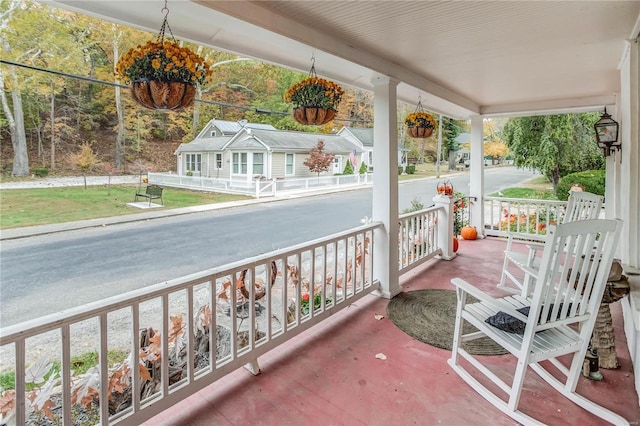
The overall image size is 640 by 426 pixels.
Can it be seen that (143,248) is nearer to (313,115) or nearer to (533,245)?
(313,115)

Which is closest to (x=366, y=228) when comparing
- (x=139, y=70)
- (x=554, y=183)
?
(x=139, y=70)

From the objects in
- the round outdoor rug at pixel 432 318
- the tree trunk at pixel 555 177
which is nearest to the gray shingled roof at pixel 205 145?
the round outdoor rug at pixel 432 318

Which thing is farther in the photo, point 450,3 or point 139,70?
point 450,3

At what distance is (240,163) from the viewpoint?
10.7 ft

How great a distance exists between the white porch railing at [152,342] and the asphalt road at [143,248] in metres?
0.30

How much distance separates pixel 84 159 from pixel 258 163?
59.3 inches

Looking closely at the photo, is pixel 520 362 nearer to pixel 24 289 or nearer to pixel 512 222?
pixel 24 289

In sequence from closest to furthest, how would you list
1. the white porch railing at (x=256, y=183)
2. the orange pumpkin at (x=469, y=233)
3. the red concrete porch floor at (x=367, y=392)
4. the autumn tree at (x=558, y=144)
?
the red concrete porch floor at (x=367, y=392), the white porch railing at (x=256, y=183), the orange pumpkin at (x=469, y=233), the autumn tree at (x=558, y=144)

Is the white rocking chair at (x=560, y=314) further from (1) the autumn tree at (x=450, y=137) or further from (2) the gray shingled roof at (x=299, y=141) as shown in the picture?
(1) the autumn tree at (x=450, y=137)

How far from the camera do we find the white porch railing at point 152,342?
1399 millimetres

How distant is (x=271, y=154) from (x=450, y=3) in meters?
2.14

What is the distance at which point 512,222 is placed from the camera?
628 centimetres

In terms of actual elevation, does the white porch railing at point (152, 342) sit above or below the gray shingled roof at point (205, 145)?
below

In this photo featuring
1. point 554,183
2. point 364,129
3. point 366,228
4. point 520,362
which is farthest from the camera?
point 554,183
